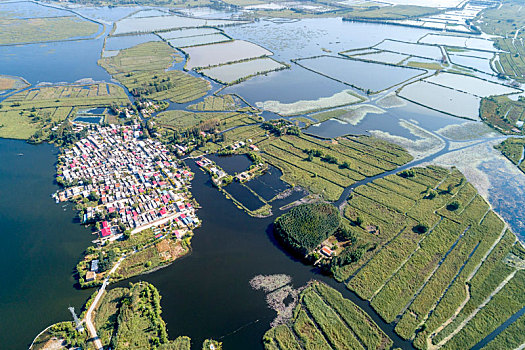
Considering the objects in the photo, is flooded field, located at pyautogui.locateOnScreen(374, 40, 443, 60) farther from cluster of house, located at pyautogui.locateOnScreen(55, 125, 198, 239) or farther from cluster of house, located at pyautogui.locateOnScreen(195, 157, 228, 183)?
cluster of house, located at pyautogui.locateOnScreen(55, 125, 198, 239)

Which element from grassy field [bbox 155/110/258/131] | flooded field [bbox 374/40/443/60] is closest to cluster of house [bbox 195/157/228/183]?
grassy field [bbox 155/110/258/131]

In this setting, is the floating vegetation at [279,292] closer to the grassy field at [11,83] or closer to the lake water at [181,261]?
the lake water at [181,261]

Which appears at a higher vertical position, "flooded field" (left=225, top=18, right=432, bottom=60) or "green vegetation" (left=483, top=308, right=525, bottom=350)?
Answer: "flooded field" (left=225, top=18, right=432, bottom=60)

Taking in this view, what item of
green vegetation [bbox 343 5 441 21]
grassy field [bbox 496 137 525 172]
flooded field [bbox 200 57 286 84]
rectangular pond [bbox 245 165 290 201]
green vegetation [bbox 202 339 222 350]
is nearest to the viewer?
green vegetation [bbox 202 339 222 350]

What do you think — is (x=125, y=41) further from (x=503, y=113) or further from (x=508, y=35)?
(x=508, y=35)

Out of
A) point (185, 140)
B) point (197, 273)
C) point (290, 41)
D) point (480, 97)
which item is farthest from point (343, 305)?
point (290, 41)

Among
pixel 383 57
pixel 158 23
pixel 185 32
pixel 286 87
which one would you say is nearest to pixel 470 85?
pixel 383 57

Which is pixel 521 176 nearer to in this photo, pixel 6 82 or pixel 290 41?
pixel 290 41
